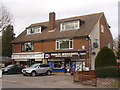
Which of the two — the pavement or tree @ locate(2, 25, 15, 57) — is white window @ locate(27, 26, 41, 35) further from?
the pavement

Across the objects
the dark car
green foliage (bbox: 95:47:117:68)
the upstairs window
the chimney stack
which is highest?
the chimney stack

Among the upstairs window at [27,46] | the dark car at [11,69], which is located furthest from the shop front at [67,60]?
the dark car at [11,69]

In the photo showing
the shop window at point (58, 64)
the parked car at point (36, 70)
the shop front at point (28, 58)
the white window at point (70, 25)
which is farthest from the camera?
the shop front at point (28, 58)

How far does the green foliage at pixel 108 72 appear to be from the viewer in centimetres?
1741

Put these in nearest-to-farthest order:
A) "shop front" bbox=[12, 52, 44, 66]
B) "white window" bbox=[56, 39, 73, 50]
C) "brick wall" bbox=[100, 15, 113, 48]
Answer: "white window" bbox=[56, 39, 73, 50] < "brick wall" bbox=[100, 15, 113, 48] < "shop front" bbox=[12, 52, 44, 66]

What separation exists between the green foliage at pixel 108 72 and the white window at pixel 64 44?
35.1ft

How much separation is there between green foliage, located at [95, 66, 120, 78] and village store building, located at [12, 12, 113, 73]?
25.1ft

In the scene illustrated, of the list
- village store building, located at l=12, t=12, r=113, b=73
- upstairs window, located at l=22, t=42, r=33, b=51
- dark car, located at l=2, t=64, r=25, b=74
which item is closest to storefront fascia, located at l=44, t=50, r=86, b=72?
village store building, located at l=12, t=12, r=113, b=73

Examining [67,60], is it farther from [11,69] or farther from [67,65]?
[11,69]

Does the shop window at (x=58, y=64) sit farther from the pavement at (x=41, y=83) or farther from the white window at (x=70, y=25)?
the pavement at (x=41, y=83)

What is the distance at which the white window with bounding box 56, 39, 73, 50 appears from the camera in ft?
94.9

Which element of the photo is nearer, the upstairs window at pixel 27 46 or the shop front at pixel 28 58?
the shop front at pixel 28 58

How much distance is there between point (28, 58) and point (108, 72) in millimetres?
18211

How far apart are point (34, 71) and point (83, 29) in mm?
9848
